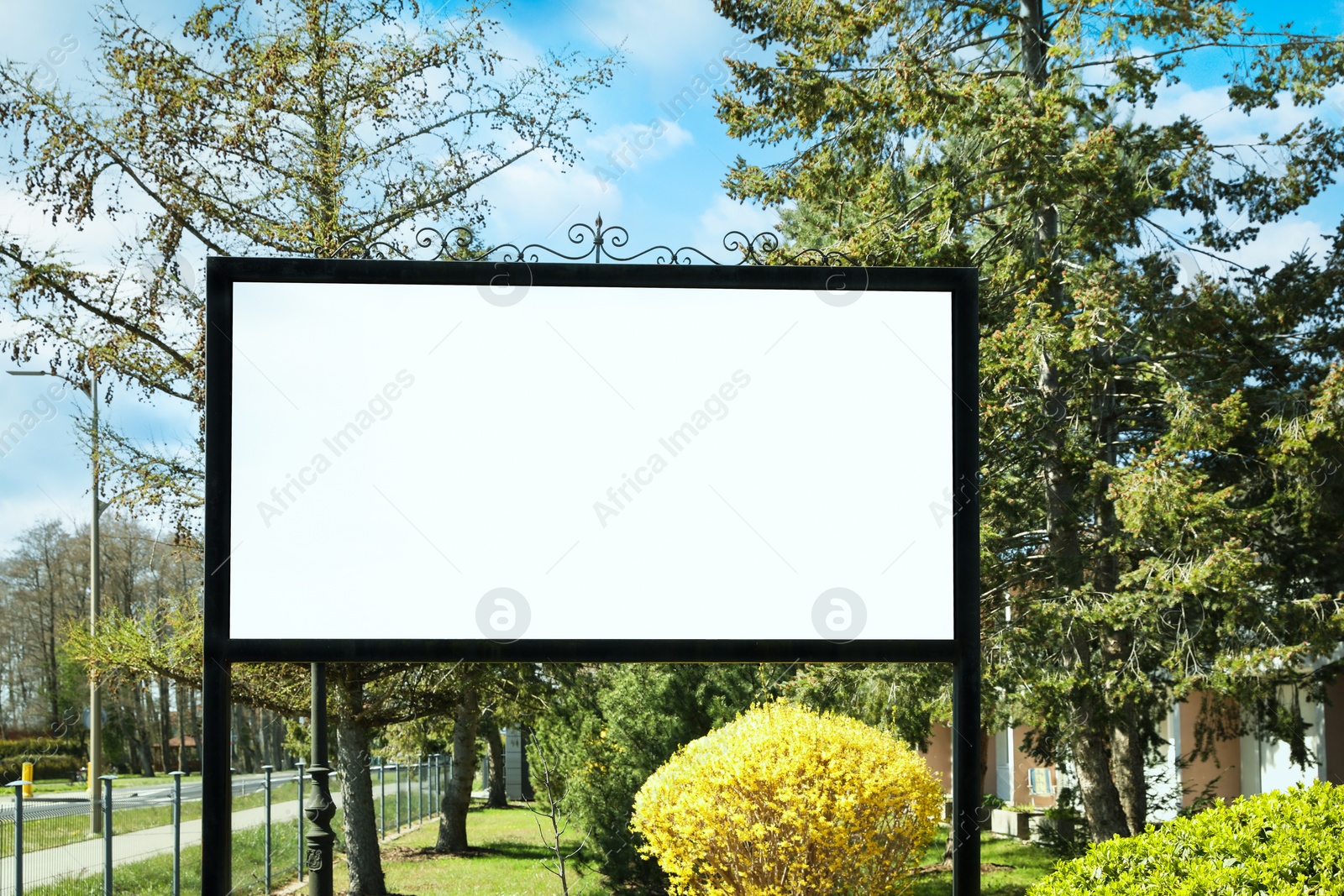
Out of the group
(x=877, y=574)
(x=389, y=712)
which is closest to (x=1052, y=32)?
(x=877, y=574)

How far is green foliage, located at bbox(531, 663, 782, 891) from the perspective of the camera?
1098 centimetres

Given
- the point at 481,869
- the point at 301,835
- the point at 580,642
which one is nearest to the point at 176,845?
the point at 301,835

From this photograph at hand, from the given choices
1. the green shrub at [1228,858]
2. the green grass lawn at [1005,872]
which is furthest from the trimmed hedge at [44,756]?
the green shrub at [1228,858]

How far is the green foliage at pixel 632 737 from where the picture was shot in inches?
432

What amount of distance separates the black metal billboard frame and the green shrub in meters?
0.91

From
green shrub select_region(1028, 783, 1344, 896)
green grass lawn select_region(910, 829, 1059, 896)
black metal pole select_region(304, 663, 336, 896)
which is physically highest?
green shrub select_region(1028, 783, 1344, 896)

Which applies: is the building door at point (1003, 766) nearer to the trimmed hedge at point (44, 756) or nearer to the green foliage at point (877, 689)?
the green foliage at point (877, 689)

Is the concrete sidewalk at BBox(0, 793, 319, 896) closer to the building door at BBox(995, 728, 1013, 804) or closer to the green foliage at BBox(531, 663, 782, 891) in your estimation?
the green foliage at BBox(531, 663, 782, 891)

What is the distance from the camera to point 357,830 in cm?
1208

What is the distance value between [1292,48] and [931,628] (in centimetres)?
935

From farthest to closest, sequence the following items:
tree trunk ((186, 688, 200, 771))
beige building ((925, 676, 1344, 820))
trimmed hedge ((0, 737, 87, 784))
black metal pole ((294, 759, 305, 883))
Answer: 1. tree trunk ((186, 688, 200, 771))
2. trimmed hedge ((0, 737, 87, 784))
3. black metal pole ((294, 759, 305, 883))
4. beige building ((925, 676, 1344, 820))

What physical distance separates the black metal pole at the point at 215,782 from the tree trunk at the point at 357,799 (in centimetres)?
693

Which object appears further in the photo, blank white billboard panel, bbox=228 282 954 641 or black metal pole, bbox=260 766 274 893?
black metal pole, bbox=260 766 274 893

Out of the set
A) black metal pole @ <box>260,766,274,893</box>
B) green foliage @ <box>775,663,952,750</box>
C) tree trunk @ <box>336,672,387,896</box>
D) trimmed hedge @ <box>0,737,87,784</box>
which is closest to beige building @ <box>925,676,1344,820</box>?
green foliage @ <box>775,663,952,750</box>
